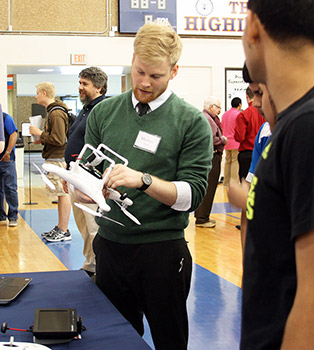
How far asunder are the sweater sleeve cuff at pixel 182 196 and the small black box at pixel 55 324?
460mm

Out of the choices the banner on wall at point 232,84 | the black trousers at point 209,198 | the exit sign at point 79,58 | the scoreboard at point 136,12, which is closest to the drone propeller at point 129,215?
the black trousers at point 209,198

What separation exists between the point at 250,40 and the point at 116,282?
1095 millimetres

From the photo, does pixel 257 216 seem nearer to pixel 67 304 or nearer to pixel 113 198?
pixel 113 198

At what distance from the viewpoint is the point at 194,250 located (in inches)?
196

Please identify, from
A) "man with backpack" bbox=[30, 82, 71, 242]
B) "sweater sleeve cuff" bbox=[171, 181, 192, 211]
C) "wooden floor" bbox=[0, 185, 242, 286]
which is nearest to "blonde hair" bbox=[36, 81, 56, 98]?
"man with backpack" bbox=[30, 82, 71, 242]

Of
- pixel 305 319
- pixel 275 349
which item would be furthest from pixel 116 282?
pixel 305 319

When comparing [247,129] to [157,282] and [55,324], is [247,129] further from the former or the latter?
[55,324]

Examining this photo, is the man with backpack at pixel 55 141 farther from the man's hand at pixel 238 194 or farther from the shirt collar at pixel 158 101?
the man's hand at pixel 238 194

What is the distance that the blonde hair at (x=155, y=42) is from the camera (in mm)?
1594

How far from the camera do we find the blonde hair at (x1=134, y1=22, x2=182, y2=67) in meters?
1.59

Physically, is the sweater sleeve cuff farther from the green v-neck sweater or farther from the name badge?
the name badge

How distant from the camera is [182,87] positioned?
10.9 meters

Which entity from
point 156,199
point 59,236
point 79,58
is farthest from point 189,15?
point 156,199

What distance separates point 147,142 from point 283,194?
908mm
